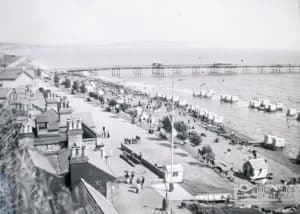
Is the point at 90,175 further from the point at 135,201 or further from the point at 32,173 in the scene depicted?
the point at 135,201

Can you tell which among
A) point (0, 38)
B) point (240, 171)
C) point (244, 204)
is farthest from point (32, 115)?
point (240, 171)

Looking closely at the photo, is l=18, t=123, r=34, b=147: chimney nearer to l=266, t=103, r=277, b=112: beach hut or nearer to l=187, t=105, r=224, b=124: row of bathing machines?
l=187, t=105, r=224, b=124: row of bathing machines

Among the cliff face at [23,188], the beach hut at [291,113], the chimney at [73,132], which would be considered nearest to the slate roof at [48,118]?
the chimney at [73,132]

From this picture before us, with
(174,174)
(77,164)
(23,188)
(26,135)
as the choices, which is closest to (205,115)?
(174,174)

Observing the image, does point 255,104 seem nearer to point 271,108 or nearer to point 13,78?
point 271,108

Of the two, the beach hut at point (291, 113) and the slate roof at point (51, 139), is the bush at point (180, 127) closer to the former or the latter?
the slate roof at point (51, 139)

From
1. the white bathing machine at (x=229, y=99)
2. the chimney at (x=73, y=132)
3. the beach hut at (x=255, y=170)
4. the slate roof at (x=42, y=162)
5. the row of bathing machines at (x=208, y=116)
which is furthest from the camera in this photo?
the white bathing machine at (x=229, y=99)

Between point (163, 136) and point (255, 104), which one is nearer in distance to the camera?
point (163, 136)
